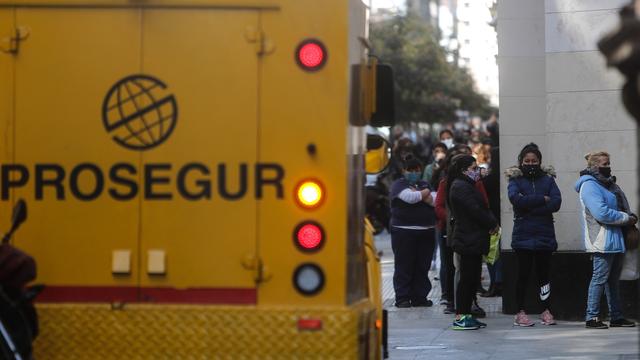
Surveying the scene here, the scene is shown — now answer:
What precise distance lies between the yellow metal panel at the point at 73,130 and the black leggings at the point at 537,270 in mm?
7558

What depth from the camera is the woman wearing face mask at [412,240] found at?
50.4 feet

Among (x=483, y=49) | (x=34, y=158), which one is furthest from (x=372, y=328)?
(x=483, y=49)

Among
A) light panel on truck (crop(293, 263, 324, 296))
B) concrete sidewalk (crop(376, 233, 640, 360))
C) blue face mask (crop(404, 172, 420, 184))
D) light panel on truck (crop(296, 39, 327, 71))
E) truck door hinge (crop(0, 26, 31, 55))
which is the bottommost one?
concrete sidewalk (crop(376, 233, 640, 360))

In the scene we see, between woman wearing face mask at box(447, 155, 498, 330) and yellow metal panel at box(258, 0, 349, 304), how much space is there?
6.85m

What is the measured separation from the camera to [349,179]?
6426mm

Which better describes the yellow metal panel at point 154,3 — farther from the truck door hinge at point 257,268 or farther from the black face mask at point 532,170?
the black face mask at point 532,170

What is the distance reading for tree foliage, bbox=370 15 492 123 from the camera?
53.2 metres

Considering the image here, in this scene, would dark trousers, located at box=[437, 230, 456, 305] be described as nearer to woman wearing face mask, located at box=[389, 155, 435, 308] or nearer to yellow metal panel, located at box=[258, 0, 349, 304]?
woman wearing face mask, located at box=[389, 155, 435, 308]

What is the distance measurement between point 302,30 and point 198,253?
1158mm

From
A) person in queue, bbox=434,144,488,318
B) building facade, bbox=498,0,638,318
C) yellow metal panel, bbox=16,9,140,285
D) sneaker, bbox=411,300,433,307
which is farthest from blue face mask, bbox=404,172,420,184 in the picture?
yellow metal panel, bbox=16,9,140,285

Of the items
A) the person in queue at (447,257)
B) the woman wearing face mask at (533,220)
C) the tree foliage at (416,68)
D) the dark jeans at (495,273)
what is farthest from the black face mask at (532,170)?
the tree foliage at (416,68)

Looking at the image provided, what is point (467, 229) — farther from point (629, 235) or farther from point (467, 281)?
point (629, 235)

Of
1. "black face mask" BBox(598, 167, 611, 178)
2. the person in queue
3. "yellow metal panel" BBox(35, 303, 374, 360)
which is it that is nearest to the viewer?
"yellow metal panel" BBox(35, 303, 374, 360)

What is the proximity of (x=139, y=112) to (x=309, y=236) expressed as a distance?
1.00m
